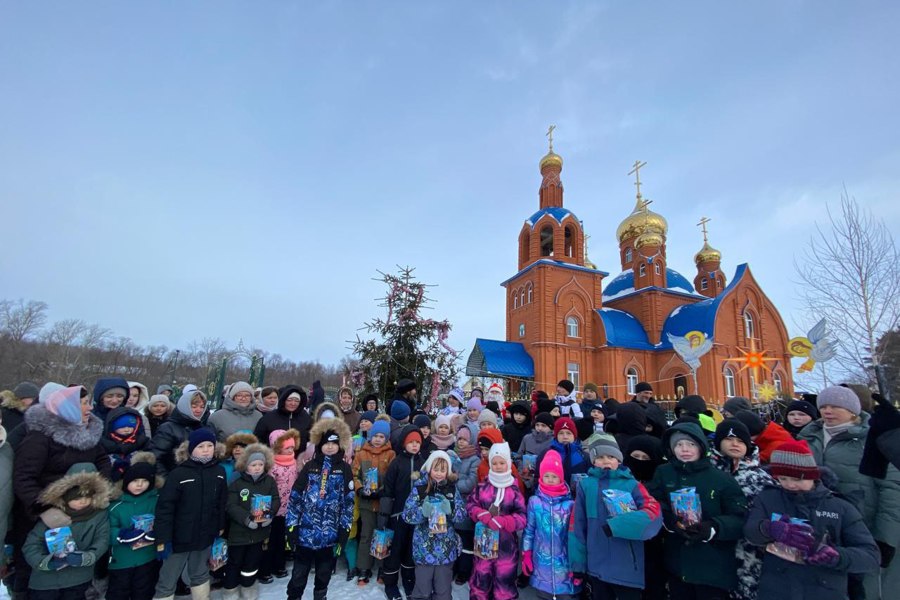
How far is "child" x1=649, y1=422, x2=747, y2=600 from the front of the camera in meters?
3.00

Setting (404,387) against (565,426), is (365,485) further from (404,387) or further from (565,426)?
(404,387)

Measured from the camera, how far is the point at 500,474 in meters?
3.89

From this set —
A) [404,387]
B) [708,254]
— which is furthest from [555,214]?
[404,387]

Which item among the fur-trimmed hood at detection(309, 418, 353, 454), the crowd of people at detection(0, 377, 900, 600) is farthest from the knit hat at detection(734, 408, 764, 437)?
the fur-trimmed hood at detection(309, 418, 353, 454)

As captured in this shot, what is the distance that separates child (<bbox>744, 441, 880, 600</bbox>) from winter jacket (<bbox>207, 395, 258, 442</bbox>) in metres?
4.99

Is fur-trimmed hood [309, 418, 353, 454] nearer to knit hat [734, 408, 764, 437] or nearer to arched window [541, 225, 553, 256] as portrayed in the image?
knit hat [734, 408, 764, 437]

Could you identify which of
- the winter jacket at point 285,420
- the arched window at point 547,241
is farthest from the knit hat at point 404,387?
the arched window at point 547,241

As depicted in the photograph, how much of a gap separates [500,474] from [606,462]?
0.95m

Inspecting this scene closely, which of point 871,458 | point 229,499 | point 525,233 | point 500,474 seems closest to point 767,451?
point 871,458

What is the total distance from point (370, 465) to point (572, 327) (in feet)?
71.7

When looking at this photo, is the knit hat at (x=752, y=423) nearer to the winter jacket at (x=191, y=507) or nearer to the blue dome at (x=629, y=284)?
the winter jacket at (x=191, y=507)

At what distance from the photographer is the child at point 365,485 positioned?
15.0 ft

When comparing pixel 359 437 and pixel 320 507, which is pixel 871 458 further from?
pixel 359 437

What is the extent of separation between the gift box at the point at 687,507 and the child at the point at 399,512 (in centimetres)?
230
